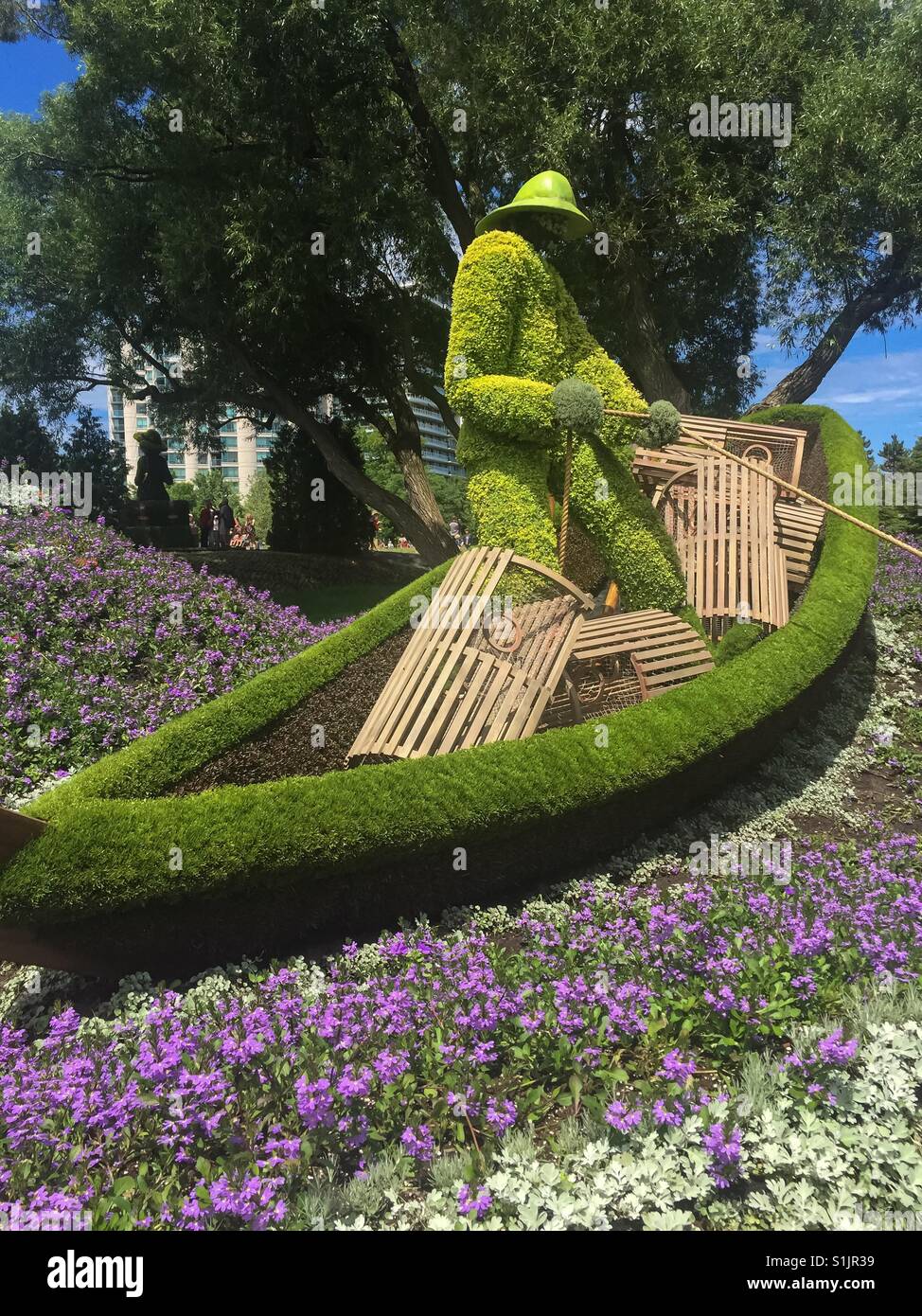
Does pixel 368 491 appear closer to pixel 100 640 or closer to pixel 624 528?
pixel 100 640

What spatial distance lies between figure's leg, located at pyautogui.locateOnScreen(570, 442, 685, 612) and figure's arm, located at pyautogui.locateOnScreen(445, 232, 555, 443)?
1.38 feet

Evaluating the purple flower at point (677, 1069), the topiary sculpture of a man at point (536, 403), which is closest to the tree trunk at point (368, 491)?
the topiary sculpture of a man at point (536, 403)

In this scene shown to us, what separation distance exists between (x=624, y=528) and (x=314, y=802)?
3.19 metres

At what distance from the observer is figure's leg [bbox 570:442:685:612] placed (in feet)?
17.3

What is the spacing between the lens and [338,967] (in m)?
3.18

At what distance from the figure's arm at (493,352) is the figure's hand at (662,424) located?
25.3 inches

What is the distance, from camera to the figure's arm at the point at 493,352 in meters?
4.91

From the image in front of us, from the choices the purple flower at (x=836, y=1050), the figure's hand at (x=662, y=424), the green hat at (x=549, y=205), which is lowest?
the purple flower at (x=836, y=1050)

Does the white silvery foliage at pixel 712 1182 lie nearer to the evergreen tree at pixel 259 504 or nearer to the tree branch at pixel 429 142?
the tree branch at pixel 429 142

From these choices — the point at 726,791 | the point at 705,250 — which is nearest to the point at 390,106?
the point at 705,250

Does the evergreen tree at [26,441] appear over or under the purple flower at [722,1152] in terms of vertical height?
over

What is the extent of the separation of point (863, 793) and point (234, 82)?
11294mm

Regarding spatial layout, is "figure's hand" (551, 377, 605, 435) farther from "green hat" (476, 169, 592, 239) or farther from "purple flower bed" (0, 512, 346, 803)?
"purple flower bed" (0, 512, 346, 803)
